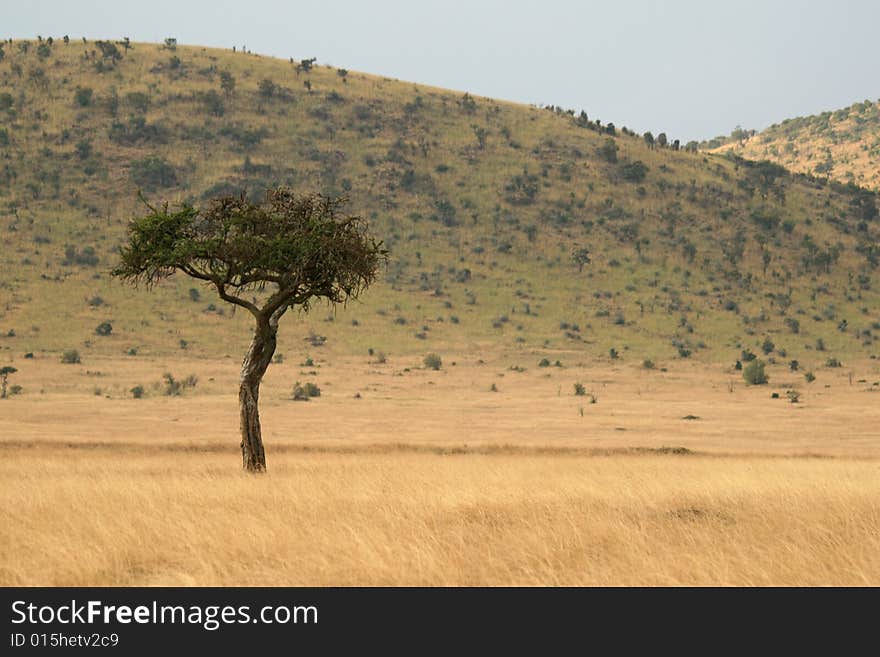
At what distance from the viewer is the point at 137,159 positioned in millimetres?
98812

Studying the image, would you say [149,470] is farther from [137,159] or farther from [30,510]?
[137,159]

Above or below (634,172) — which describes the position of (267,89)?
above

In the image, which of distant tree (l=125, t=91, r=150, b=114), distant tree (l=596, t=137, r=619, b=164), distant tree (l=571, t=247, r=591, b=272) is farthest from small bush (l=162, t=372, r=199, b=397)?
distant tree (l=596, t=137, r=619, b=164)

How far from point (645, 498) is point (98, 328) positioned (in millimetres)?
61692

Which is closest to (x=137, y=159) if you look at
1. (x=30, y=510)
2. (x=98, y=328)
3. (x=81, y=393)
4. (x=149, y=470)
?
(x=98, y=328)

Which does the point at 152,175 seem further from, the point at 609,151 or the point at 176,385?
the point at 176,385

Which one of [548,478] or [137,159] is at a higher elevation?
[137,159]

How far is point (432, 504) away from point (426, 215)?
8507 centimetres

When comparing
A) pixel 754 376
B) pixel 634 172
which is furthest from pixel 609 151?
pixel 754 376

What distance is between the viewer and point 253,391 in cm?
2064

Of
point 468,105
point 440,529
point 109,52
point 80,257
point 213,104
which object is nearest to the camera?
point 440,529

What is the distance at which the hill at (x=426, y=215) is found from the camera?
75375 mm

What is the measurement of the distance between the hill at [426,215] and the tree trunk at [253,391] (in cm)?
4585

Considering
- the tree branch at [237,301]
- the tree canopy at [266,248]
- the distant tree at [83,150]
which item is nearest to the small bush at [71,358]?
the tree canopy at [266,248]
